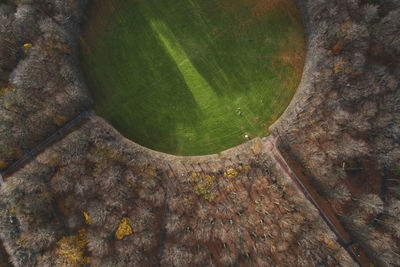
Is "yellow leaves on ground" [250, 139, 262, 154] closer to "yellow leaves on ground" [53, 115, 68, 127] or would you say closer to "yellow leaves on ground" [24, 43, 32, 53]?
"yellow leaves on ground" [53, 115, 68, 127]

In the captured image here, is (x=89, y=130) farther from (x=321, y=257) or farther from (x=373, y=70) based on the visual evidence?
(x=373, y=70)

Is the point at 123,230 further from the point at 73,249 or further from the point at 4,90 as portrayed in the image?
the point at 4,90

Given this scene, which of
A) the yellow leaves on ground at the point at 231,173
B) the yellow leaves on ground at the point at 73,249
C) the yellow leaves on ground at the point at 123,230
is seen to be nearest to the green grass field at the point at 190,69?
the yellow leaves on ground at the point at 231,173

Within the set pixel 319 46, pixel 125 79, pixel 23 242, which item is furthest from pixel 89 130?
pixel 319 46

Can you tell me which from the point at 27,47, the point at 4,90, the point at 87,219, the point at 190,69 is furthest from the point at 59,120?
the point at 190,69

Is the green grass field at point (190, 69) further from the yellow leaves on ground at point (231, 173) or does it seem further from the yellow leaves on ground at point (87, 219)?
the yellow leaves on ground at point (87, 219)

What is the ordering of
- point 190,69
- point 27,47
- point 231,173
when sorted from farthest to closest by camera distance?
point 190,69 → point 231,173 → point 27,47
